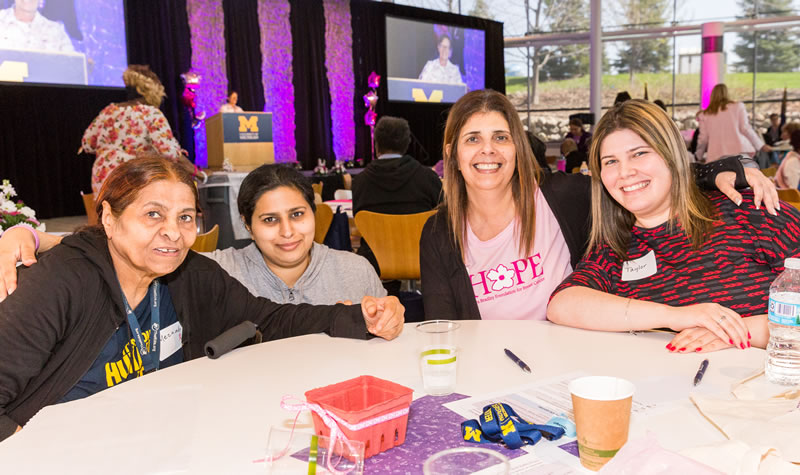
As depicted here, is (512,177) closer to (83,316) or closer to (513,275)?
(513,275)

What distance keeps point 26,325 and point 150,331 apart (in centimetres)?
40

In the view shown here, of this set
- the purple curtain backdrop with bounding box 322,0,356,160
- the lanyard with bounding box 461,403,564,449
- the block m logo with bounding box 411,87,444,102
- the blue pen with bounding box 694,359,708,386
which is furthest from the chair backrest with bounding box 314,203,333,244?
the block m logo with bounding box 411,87,444,102

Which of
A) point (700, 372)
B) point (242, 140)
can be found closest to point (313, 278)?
point (700, 372)

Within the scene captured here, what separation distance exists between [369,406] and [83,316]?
2.91ft

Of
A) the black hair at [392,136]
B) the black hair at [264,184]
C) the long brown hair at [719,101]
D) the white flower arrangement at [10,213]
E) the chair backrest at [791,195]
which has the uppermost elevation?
the long brown hair at [719,101]

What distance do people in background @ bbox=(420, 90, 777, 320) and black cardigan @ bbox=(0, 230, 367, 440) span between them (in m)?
0.56

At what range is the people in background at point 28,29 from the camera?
7523mm

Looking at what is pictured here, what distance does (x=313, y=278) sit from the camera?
236cm

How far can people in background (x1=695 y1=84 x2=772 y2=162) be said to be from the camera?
7621 mm

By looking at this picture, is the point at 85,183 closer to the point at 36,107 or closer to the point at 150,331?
the point at 36,107

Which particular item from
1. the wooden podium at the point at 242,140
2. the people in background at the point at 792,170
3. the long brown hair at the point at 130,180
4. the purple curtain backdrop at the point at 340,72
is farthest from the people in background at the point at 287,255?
the purple curtain backdrop at the point at 340,72

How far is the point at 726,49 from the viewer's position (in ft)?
46.5

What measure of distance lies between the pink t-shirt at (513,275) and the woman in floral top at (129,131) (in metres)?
3.41

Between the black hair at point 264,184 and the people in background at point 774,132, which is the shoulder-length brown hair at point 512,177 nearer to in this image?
the black hair at point 264,184
